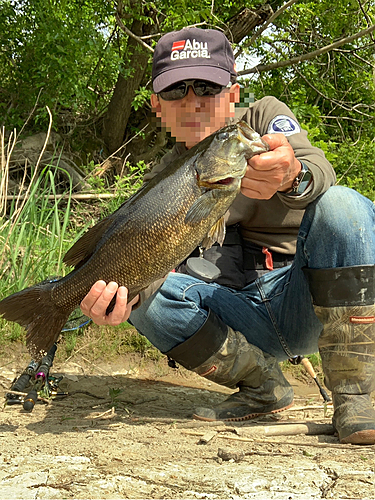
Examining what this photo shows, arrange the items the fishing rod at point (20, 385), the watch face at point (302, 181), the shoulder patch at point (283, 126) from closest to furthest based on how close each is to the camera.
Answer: the watch face at point (302, 181) < the shoulder patch at point (283, 126) < the fishing rod at point (20, 385)

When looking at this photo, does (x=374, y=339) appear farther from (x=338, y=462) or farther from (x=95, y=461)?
(x=95, y=461)

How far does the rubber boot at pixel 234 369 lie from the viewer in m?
2.65

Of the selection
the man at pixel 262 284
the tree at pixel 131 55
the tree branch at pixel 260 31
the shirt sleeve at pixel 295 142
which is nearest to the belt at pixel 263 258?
the man at pixel 262 284

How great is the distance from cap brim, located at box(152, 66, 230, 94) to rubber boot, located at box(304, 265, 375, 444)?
1.08 metres

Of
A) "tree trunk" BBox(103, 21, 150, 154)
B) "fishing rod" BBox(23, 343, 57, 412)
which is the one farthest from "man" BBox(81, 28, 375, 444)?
"tree trunk" BBox(103, 21, 150, 154)

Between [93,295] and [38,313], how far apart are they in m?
0.27

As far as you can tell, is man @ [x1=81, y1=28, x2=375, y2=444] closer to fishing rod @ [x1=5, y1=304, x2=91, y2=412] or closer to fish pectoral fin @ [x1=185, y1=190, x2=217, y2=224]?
fish pectoral fin @ [x1=185, y1=190, x2=217, y2=224]

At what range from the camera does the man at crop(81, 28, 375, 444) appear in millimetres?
2248

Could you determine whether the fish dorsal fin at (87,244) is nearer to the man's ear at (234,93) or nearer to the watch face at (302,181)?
the watch face at (302,181)

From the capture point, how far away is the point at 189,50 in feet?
8.80

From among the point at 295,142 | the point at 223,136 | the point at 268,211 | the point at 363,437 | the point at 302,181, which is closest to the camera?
the point at 223,136

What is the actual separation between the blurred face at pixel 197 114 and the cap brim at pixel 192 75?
6 cm

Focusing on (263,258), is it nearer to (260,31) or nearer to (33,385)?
(33,385)

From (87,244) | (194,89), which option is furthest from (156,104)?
(87,244)
